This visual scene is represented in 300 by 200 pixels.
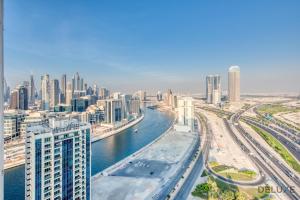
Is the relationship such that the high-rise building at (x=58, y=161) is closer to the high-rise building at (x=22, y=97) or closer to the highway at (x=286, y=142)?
the highway at (x=286, y=142)

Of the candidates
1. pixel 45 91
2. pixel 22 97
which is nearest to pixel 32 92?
pixel 45 91

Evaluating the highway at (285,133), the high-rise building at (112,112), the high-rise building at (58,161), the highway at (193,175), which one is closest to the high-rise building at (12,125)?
the high-rise building at (112,112)

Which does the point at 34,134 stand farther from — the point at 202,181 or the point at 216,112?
the point at 216,112

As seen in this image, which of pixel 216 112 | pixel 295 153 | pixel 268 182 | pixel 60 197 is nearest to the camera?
pixel 60 197

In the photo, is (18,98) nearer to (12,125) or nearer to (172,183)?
(12,125)

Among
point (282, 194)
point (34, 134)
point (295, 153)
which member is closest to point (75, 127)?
point (34, 134)

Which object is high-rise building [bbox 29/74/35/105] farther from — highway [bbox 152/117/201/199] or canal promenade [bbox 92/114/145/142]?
highway [bbox 152/117/201/199]
